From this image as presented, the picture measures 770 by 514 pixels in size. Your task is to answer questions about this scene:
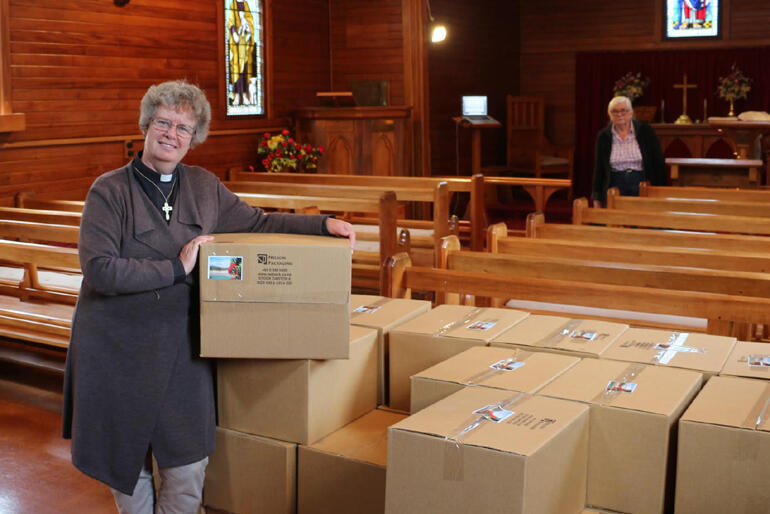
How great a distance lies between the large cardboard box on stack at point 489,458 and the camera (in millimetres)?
1777

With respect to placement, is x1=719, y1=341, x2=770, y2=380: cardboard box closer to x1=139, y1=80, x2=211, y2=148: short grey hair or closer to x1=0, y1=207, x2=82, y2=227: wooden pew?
x1=139, y1=80, x2=211, y2=148: short grey hair

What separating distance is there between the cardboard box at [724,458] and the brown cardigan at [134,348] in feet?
3.93

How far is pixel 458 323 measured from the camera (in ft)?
8.71

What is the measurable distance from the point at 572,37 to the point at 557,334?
10.9 m

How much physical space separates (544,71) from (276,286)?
11.3m

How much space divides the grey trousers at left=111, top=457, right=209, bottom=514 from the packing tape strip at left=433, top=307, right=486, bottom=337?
2.36 ft

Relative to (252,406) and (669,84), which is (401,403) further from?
(669,84)

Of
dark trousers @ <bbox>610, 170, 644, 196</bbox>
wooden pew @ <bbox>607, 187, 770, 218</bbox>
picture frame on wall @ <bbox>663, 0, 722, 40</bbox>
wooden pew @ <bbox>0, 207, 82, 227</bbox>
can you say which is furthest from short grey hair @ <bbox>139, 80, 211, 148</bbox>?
picture frame on wall @ <bbox>663, 0, 722, 40</bbox>

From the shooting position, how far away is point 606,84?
12.4 m

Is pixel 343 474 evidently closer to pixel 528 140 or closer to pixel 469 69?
pixel 469 69

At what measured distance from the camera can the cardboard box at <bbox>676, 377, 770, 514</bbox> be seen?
6.12 feet

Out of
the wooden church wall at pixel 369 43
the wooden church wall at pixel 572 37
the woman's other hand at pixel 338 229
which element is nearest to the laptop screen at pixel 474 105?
the wooden church wall at pixel 369 43

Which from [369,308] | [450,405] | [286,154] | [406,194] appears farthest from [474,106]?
[450,405]

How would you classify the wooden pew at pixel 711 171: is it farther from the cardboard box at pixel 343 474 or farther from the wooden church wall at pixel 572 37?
the cardboard box at pixel 343 474
